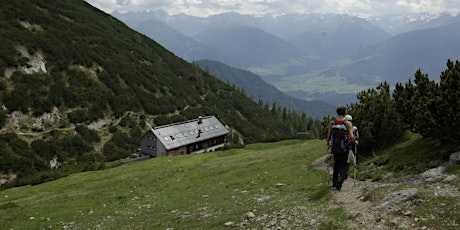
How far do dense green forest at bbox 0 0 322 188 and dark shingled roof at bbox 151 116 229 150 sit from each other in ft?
41.5

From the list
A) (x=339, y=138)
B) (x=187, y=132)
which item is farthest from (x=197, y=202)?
(x=187, y=132)

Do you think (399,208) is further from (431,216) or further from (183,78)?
(183,78)

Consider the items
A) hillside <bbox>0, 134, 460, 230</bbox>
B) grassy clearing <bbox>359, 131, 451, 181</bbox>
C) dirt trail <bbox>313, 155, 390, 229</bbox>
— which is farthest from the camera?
grassy clearing <bbox>359, 131, 451, 181</bbox>

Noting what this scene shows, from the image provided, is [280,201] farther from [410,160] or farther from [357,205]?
[410,160]

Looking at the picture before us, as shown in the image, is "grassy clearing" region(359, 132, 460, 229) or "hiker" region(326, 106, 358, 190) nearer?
"grassy clearing" region(359, 132, 460, 229)

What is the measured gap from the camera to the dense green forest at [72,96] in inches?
3118

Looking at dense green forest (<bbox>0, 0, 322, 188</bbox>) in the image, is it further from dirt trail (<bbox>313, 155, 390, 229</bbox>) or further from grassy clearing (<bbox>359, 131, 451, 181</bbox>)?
dirt trail (<bbox>313, 155, 390, 229</bbox>)

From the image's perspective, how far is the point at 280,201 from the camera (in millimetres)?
18766

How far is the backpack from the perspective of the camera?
55.9 feet

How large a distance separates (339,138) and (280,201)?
5.14m

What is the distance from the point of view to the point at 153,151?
92.5 metres

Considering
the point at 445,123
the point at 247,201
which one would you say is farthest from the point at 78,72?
the point at 445,123

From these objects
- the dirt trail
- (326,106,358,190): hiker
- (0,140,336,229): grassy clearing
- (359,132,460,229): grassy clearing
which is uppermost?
(326,106,358,190): hiker

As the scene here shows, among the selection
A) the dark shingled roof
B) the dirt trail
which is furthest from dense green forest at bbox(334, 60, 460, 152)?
the dark shingled roof
